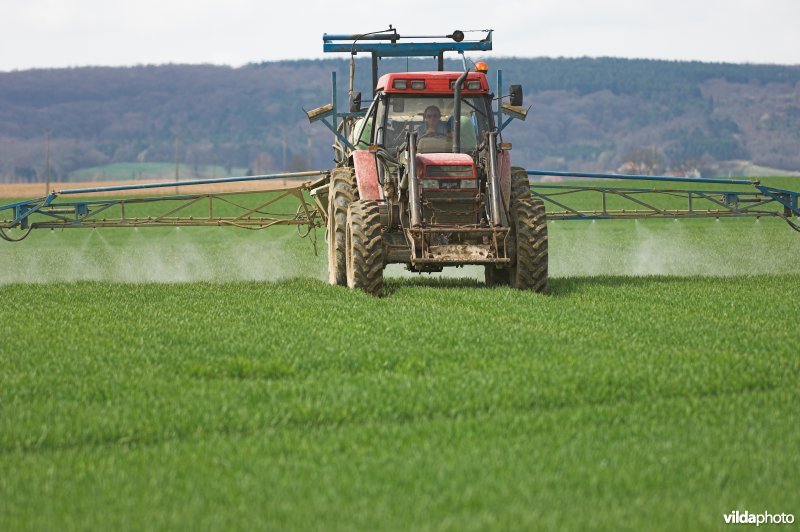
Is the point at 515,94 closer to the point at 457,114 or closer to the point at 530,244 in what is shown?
the point at 457,114

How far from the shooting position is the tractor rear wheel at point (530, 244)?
15055 mm

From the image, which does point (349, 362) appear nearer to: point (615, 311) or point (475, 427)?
point (475, 427)

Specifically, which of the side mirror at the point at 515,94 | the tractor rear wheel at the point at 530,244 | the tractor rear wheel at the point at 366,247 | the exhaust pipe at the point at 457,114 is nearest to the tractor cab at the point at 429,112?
the exhaust pipe at the point at 457,114

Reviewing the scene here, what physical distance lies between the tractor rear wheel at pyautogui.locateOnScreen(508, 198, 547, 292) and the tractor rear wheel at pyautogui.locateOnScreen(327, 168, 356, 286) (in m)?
2.21

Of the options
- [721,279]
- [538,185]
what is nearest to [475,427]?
[721,279]

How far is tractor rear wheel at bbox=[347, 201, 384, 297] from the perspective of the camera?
48.6 ft

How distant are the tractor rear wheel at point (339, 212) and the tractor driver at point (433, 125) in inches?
45.3

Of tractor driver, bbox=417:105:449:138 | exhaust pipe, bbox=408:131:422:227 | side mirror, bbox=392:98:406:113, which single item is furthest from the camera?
side mirror, bbox=392:98:406:113

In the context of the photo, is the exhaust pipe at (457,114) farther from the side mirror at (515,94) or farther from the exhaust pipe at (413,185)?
the exhaust pipe at (413,185)

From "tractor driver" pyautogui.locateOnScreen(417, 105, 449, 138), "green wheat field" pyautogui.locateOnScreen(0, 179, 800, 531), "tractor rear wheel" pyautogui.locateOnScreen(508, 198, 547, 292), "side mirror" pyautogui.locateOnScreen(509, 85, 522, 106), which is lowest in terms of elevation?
"green wheat field" pyautogui.locateOnScreen(0, 179, 800, 531)

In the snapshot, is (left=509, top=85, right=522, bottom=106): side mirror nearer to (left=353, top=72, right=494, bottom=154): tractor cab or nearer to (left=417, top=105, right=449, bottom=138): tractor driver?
(left=353, top=72, right=494, bottom=154): tractor cab

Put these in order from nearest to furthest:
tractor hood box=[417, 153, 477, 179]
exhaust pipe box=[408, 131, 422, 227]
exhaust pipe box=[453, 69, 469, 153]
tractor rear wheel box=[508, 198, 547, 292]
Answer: exhaust pipe box=[408, 131, 422, 227]
tractor rear wheel box=[508, 198, 547, 292]
tractor hood box=[417, 153, 477, 179]
exhaust pipe box=[453, 69, 469, 153]

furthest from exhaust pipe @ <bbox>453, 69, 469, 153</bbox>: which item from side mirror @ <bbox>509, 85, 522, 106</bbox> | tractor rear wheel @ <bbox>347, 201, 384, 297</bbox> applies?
tractor rear wheel @ <bbox>347, 201, 384, 297</bbox>

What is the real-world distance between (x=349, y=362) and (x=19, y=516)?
13.8ft
